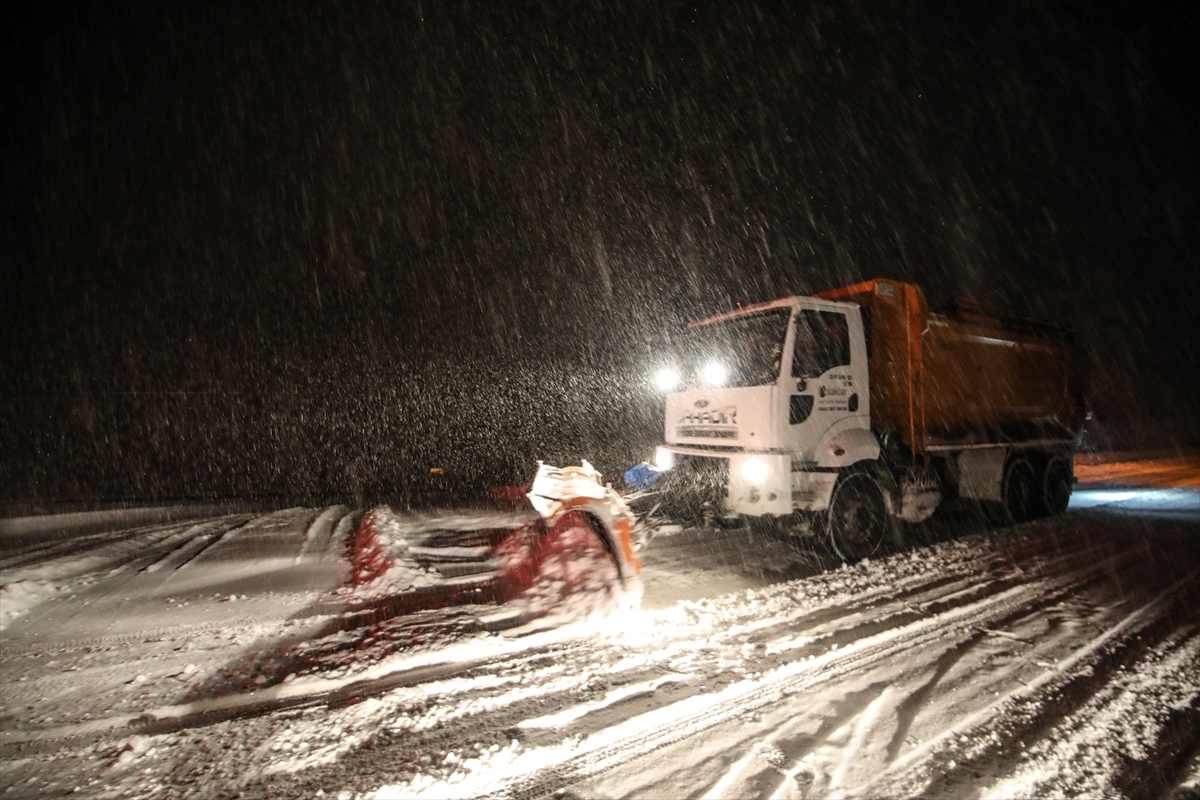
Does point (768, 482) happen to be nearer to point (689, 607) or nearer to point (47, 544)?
point (689, 607)

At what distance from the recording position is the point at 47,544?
8883mm

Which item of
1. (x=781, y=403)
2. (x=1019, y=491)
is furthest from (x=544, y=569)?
(x=1019, y=491)

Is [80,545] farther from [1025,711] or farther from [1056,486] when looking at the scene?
[1056,486]

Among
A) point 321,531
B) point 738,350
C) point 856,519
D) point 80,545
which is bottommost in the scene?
point 856,519

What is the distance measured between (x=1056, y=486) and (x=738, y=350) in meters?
7.27

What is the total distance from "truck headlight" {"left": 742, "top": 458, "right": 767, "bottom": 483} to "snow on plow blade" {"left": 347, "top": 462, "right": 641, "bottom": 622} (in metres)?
1.65

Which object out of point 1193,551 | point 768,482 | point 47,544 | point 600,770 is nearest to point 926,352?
point 768,482

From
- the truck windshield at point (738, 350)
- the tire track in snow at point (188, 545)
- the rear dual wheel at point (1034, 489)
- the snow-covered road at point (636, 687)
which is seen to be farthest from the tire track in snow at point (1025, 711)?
the tire track in snow at point (188, 545)

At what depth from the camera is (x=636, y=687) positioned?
378 cm

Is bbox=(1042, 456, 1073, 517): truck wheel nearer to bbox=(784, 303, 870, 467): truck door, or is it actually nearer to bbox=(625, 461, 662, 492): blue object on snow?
bbox=(784, 303, 870, 467): truck door

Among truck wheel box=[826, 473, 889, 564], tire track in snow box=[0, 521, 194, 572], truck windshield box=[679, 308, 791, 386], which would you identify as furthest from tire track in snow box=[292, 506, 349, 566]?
truck wheel box=[826, 473, 889, 564]

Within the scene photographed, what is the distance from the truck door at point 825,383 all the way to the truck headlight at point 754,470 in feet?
1.18

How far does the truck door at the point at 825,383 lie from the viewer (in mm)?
6664

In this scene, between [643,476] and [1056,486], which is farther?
[1056,486]
